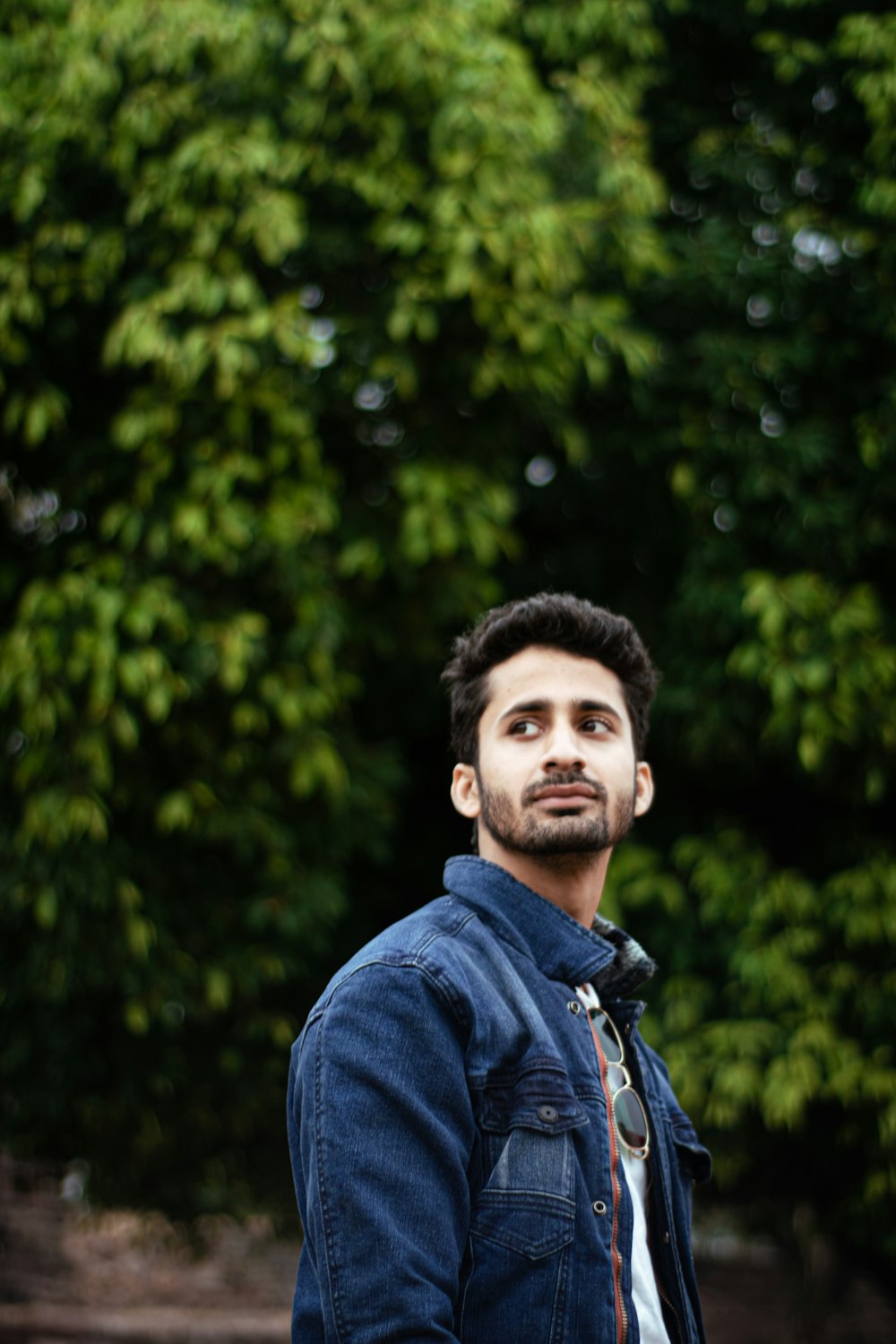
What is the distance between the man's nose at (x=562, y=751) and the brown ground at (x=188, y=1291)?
25.3 feet

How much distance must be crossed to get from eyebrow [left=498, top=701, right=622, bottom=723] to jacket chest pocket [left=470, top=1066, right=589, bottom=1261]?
1.90ft

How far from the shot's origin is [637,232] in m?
4.73

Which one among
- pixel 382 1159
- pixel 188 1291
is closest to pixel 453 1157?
pixel 382 1159

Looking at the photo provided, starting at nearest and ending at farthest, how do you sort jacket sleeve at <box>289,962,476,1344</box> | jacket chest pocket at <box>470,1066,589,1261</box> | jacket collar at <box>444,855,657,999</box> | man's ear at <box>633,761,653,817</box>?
jacket sleeve at <box>289,962,476,1344</box> → jacket chest pocket at <box>470,1066,589,1261</box> → jacket collar at <box>444,855,657,999</box> → man's ear at <box>633,761,653,817</box>

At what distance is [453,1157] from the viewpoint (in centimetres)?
159

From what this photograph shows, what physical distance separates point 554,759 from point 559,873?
0.18 metres

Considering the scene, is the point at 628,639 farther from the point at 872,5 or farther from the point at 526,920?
the point at 872,5

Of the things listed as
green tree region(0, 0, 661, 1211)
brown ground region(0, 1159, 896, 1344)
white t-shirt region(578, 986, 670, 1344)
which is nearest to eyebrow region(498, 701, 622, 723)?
white t-shirt region(578, 986, 670, 1344)

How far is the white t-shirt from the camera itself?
1.79 meters

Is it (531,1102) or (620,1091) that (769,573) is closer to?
(620,1091)

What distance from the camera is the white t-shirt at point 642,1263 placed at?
1787 millimetres

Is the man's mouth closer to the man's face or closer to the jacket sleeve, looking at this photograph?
the man's face

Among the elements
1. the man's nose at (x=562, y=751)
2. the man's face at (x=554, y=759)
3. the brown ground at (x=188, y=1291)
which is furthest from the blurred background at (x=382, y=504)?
the brown ground at (x=188, y=1291)

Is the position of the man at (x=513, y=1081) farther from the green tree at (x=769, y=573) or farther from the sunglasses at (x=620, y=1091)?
the green tree at (x=769, y=573)
